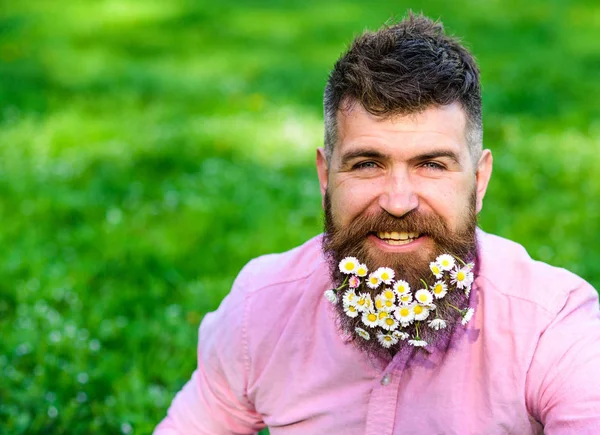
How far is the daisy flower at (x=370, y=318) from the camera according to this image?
114 inches

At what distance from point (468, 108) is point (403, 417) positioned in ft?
3.73

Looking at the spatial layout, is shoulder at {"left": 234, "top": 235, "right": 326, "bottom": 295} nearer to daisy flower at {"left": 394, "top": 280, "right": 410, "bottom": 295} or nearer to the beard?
the beard

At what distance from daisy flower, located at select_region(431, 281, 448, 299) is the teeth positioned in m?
0.18

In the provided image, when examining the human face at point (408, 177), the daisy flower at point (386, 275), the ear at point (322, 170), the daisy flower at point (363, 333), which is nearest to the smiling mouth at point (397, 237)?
the human face at point (408, 177)

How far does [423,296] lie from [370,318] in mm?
200

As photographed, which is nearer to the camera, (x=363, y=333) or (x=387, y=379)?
(x=363, y=333)

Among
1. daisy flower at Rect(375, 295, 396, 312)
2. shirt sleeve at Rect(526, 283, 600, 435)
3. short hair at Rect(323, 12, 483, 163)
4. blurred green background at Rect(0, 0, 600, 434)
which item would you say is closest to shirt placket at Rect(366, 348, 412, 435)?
daisy flower at Rect(375, 295, 396, 312)

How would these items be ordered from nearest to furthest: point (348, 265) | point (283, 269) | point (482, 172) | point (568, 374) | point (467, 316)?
point (568, 374), point (467, 316), point (348, 265), point (482, 172), point (283, 269)

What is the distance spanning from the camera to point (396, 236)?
294 centimetres

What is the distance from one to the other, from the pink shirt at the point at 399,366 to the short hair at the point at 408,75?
0.58 meters

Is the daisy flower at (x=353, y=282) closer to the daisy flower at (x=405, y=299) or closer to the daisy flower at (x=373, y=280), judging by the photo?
the daisy flower at (x=373, y=280)

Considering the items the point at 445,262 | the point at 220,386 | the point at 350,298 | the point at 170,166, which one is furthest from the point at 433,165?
the point at 170,166

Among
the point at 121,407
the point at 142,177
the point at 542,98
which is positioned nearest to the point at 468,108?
the point at 121,407

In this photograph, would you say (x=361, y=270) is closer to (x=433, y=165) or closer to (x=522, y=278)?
(x=433, y=165)
